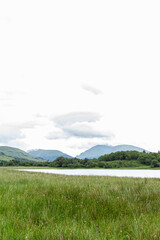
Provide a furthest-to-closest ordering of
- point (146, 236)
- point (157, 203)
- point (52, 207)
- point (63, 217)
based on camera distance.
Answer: point (157, 203) → point (52, 207) → point (63, 217) → point (146, 236)

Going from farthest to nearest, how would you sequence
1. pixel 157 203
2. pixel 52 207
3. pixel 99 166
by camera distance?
pixel 99 166 < pixel 157 203 < pixel 52 207

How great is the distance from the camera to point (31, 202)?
519 cm

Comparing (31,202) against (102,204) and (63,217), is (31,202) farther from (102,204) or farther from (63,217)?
(102,204)

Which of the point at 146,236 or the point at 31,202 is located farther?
the point at 31,202

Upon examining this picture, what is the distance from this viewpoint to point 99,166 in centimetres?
17012

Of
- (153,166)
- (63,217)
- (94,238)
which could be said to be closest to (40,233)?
(94,238)

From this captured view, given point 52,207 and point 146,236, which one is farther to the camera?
point 52,207

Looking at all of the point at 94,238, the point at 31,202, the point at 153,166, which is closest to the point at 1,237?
the point at 94,238

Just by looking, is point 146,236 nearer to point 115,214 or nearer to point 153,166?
point 115,214

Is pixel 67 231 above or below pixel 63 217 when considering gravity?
above

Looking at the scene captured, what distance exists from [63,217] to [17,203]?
5.26 feet

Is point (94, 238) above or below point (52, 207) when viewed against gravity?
above

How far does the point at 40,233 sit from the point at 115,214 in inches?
92.0

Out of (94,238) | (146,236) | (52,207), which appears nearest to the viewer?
(94,238)
